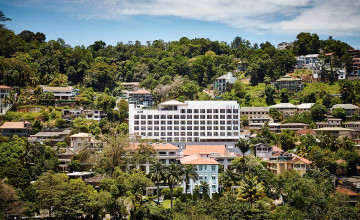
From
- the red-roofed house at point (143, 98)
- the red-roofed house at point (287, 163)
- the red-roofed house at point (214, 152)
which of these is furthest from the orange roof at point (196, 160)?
the red-roofed house at point (143, 98)

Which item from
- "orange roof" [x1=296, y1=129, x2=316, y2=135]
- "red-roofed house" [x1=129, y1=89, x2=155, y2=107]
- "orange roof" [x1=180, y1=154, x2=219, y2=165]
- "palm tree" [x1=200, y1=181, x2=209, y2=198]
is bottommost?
"palm tree" [x1=200, y1=181, x2=209, y2=198]

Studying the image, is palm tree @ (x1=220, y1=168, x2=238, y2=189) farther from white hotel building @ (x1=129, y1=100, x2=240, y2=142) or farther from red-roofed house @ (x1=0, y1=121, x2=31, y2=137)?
red-roofed house @ (x1=0, y1=121, x2=31, y2=137)

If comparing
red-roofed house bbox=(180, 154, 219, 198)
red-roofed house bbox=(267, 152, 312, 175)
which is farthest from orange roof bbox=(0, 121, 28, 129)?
red-roofed house bbox=(267, 152, 312, 175)

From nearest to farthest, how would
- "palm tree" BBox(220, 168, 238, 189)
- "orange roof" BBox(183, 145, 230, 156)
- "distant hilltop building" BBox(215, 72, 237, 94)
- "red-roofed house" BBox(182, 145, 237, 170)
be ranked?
"palm tree" BBox(220, 168, 238, 189), "red-roofed house" BBox(182, 145, 237, 170), "orange roof" BBox(183, 145, 230, 156), "distant hilltop building" BBox(215, 72, 237, 94)

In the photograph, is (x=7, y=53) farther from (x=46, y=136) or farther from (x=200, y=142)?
(x=200, y=142)

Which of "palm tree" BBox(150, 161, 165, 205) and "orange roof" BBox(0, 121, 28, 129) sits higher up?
"orange roof" BBox(0, 121, 28, 129)

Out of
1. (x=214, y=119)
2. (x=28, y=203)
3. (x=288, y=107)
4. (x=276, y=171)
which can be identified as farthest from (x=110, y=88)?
(x=28, y=203)

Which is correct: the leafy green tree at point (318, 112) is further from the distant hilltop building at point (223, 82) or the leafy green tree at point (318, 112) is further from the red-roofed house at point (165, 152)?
the red-roofed house at point (165, 152)

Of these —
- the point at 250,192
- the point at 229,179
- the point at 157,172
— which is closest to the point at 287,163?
the point at 229,179

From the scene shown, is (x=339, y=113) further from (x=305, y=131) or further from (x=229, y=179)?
(x=229, y=179)
